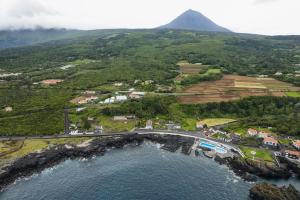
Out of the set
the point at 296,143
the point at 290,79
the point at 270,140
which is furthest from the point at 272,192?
the point at 290,79

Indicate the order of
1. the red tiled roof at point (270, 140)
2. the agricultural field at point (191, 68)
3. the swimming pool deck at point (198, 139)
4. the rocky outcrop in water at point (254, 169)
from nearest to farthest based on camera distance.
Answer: the rocky outcrop in water at point (254, 169) < the swimming pool deck at point (198, 139) < the red tiled roof at point (270, 140) < the agricultural field at point (191, 68)

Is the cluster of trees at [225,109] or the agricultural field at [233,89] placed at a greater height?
the agricultural field at [233,89]

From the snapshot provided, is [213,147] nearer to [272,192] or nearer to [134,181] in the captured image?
[272,192]

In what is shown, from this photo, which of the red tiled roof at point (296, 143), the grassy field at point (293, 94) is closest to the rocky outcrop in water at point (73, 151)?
the red tiled roof at point (296, 143)

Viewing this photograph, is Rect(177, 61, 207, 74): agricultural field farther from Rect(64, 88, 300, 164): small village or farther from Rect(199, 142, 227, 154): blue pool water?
Rect(199, 142, 227, 154): blue pool water

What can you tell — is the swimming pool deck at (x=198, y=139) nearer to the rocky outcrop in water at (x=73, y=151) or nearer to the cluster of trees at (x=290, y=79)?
the rocky outcrop in water at (x=73, y=151)

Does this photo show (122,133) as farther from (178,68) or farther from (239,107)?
(178,68)
